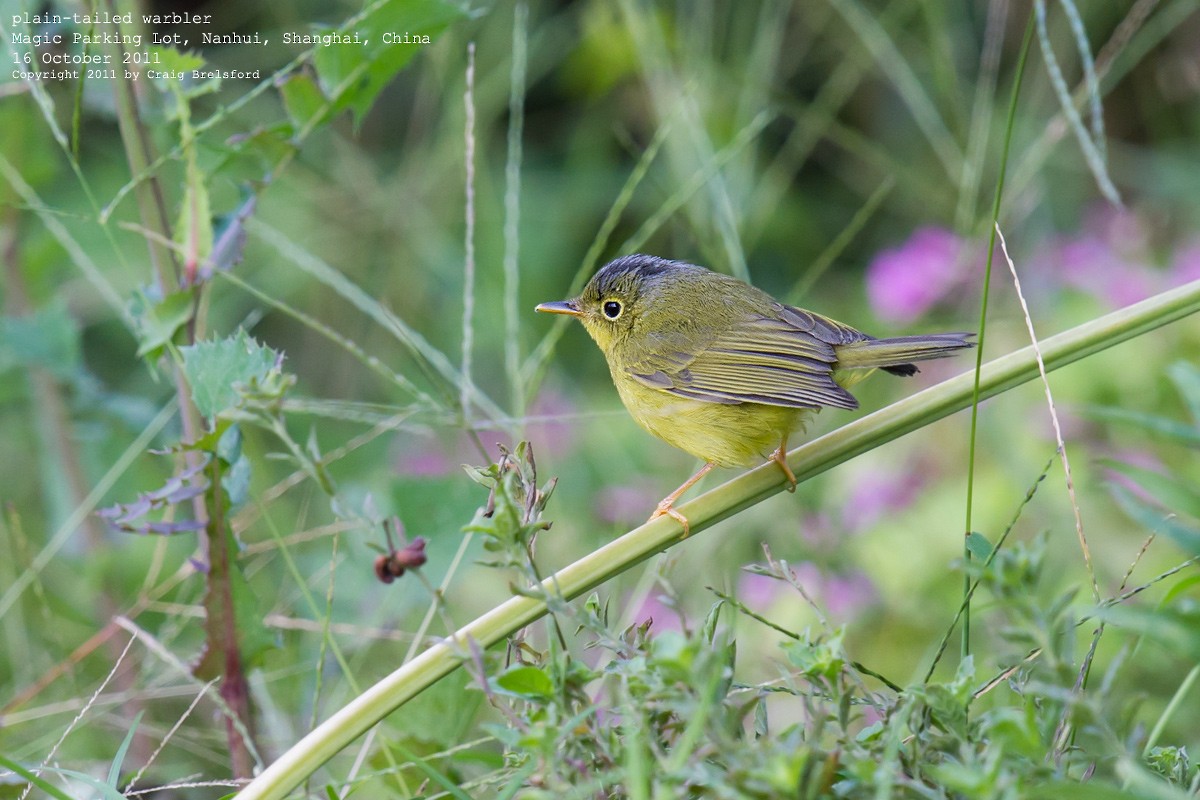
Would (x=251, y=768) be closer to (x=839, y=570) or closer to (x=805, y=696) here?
(x=805, y=696)

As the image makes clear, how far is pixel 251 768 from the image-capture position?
203cm

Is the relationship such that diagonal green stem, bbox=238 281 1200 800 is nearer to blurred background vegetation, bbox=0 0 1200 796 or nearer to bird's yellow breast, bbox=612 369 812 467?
blurred background vegetation, bbox=0 0 1200 796

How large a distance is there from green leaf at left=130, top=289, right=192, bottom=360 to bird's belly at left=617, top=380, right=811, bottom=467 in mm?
1159

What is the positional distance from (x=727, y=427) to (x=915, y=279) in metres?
1.94

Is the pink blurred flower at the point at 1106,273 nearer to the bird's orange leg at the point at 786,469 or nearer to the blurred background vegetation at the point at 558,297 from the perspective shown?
the blurred background vegetation at the point at 558,297

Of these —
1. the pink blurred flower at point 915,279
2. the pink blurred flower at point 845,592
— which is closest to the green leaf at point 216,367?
the pink blurred flower at point 845,592

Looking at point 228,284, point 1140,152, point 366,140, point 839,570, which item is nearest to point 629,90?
point 366,140

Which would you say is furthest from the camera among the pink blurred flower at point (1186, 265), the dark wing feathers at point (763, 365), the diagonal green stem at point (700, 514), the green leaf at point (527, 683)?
the pink blurred flower at point (1186, 265)

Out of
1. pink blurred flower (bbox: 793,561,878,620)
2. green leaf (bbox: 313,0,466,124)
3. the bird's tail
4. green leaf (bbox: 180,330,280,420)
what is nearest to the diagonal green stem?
the bird's tail

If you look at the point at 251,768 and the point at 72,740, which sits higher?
the point at 251,768

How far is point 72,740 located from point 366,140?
3.66m

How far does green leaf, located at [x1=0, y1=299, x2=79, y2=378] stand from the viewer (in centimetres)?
273

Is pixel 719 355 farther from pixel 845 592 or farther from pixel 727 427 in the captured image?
pixel 845 592

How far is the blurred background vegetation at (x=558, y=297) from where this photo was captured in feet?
8.36
